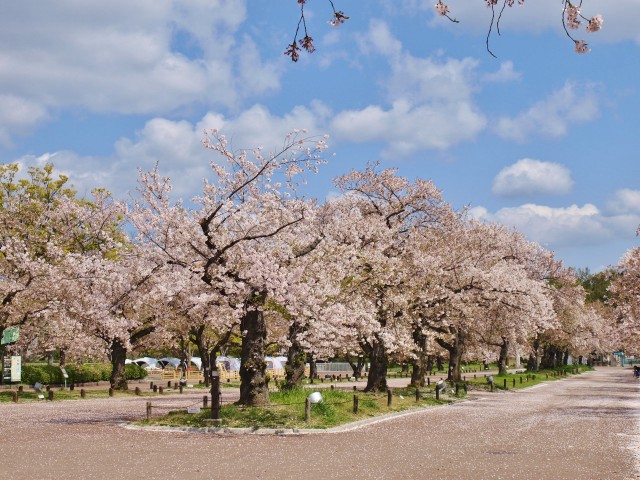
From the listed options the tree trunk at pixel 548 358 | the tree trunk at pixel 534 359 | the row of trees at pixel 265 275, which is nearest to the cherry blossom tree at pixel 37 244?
the row of trees at pixel 265 275

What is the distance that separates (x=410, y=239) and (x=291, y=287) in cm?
1744

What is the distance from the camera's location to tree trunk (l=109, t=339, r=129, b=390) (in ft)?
141

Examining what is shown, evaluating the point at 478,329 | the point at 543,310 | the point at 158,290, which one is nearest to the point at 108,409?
the point at 158,290

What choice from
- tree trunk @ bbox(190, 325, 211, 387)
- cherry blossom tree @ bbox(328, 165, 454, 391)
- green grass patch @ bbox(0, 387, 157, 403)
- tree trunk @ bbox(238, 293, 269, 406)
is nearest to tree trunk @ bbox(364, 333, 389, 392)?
cherry blossom tree @ bbox(328, 165, 454, 391)

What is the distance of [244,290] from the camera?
23.9 metres

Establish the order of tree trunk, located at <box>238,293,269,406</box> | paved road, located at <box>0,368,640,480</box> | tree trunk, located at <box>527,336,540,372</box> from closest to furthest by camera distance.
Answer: paved road, located at <box>0,368,640,480</box> < tree trunk, located at <box>238,293,269,406</box> < tree trunk, located at <box>527,336,540,372</box>

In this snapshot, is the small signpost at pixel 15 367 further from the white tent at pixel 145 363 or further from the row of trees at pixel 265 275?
the white tent at pixel 145 363

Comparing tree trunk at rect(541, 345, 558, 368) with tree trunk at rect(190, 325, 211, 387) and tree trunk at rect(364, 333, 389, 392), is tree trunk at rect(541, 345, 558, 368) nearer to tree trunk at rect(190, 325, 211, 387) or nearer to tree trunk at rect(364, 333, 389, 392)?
tree trunk at rect(190, 325, 211, 387)

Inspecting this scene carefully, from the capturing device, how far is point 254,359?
24.3 m

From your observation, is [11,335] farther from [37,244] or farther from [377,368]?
[377,368]

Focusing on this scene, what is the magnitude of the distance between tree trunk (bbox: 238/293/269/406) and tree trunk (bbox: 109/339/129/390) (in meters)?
20.0

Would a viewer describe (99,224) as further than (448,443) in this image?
Yes

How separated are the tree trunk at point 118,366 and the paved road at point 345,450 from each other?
584 inches

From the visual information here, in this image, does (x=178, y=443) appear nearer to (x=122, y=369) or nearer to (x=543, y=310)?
(x=122, y=369)
